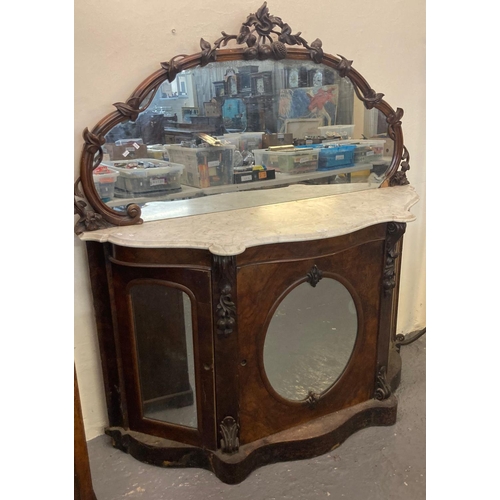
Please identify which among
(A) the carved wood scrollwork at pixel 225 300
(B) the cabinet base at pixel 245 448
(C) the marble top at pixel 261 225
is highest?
(C) the marble top at pixel 261 225

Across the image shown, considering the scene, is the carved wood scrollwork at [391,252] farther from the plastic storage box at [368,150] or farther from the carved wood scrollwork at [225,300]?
the carved wood scrollwork at [225,300]

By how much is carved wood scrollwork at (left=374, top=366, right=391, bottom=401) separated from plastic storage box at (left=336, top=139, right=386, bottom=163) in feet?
2.81

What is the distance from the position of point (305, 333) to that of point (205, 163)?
2.29 ft

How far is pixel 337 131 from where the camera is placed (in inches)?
81.4

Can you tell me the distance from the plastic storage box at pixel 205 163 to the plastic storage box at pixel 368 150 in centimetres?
55

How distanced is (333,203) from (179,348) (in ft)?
2.60

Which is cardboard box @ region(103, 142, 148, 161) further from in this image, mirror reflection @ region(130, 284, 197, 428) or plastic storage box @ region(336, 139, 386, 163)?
plastic storage box @ region(336, 139, 386, 163)

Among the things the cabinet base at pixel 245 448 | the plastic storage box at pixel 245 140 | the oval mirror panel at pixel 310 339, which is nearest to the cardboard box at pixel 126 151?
the plastic storage box at pixel 245 140

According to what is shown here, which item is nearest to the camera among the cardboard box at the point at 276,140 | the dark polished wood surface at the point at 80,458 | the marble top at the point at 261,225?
the dark polished wood surface at the point at 80,458

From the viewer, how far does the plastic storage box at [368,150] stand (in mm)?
2135

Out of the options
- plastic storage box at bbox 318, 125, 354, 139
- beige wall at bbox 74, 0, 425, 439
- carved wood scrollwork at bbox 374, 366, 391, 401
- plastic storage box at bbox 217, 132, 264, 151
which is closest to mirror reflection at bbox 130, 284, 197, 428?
beige wall at bbox 74, 0, 425, 439

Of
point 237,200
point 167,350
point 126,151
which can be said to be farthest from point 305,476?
point 126,151

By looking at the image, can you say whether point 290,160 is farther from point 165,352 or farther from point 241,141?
point 165,352

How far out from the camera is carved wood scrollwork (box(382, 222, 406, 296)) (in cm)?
185
